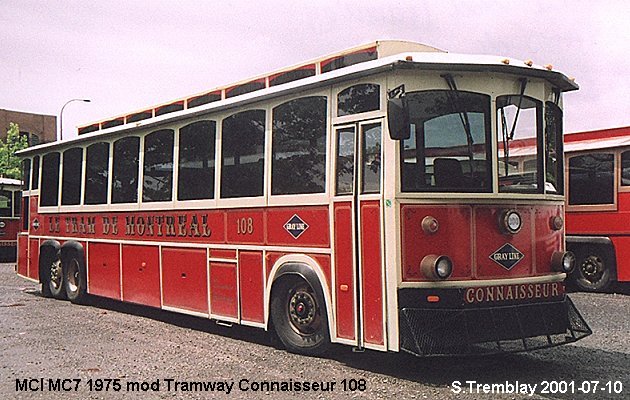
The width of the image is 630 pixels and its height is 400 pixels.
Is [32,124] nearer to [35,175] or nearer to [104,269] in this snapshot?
[35,175]

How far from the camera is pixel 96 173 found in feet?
40.9

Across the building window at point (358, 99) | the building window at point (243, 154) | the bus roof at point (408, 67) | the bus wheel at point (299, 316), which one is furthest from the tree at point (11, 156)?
the building window at point (358, 99)

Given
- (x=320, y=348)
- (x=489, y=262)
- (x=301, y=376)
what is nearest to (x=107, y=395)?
(x=301, y=376)

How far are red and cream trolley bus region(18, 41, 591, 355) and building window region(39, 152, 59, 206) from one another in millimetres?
4702

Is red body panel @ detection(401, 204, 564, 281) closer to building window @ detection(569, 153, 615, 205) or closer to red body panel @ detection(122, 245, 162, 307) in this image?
red body panel @ detection(122, 245, 162, 307)

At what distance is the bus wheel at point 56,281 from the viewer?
1366 cm

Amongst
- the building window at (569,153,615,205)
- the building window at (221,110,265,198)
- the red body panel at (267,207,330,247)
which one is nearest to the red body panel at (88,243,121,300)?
the building window at (221,110,265,198)

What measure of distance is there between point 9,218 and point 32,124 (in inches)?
1320

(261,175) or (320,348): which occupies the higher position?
(261,175)

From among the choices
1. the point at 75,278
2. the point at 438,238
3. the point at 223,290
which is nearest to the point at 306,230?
the point at 438,238

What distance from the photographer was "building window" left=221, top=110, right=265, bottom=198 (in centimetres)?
876

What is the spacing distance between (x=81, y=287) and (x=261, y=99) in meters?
5.98

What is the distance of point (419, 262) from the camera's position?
270 inches

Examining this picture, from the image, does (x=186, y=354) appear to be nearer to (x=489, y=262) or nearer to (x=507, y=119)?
(x=489, y=262)
